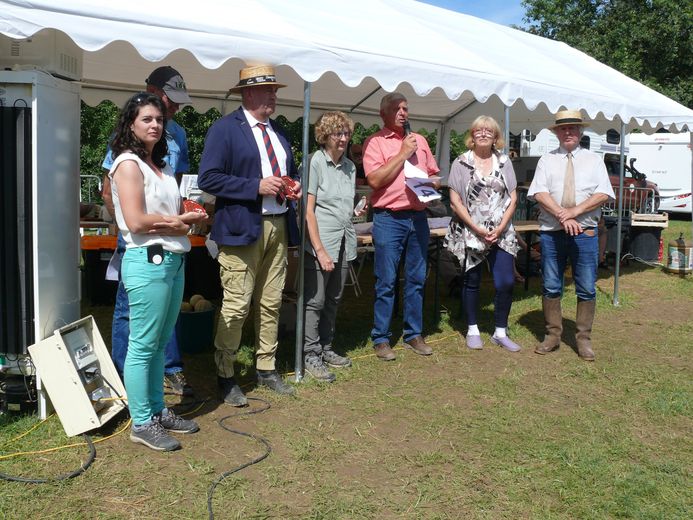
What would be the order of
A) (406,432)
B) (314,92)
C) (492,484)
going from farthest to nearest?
(314,92) < (406,432) < (492,484)

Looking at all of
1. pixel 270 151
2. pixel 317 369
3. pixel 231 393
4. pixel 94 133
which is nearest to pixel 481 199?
pixel 317 369

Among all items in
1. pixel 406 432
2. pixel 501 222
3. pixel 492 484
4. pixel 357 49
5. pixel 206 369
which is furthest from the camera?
pixel 501 222

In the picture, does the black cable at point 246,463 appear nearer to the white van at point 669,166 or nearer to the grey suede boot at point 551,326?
the grey suede boot at point 551,326

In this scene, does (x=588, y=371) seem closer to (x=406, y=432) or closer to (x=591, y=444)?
(x=591, y=444)

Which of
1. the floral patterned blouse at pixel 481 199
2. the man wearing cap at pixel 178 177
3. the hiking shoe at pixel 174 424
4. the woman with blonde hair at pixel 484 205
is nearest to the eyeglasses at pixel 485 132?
the woman with blonde hair at pixel 484 205

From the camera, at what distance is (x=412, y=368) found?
16.7 ft

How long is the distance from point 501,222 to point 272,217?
204cm

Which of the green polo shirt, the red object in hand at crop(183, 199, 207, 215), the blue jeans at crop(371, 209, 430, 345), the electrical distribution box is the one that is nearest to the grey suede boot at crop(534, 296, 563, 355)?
the blue jeans at crop(371, 209, 430, 345)

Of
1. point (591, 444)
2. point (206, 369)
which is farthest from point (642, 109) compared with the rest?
point (206, 369)

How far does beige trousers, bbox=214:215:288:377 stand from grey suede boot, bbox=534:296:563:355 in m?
2.36

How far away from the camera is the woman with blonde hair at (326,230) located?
14.8ft

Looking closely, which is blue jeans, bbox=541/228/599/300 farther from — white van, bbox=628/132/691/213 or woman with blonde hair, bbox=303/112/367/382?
white van, bbox=628/132/691/213

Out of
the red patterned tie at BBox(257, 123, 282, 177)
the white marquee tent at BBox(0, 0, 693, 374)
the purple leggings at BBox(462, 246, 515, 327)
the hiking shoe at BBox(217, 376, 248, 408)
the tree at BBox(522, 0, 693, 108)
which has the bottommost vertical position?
the hiking shoe at BBox(217, 376, 248, 408)

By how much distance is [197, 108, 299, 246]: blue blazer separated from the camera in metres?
3.92
